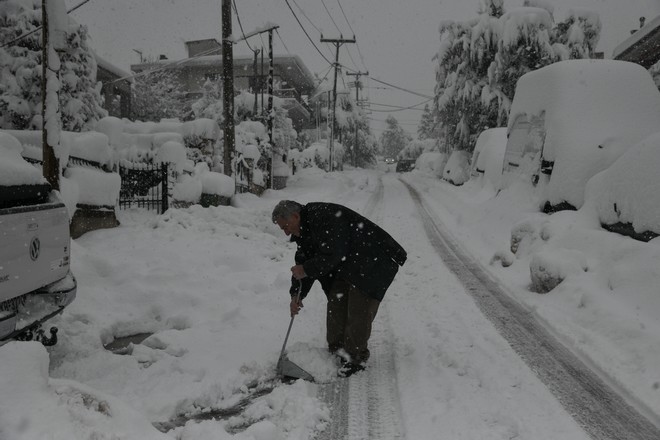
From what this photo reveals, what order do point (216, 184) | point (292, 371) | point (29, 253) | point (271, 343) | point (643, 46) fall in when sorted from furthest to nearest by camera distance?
point (643, 46)
point (216, 184)
point (271, 343)
point (292, 371)
point (29, 253)

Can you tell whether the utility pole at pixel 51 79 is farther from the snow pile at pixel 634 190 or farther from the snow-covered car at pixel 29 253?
the snow pile at pixel 634 190

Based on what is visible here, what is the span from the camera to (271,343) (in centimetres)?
433

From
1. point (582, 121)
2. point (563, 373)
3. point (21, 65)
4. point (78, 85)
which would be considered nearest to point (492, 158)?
point (582, 121)

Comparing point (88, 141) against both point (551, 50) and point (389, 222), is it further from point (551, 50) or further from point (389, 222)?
point (551, 50)

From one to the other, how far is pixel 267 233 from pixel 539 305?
18.7 ft

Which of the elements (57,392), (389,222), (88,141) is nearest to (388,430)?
(57,392)

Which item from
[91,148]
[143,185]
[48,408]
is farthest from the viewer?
[143,185]

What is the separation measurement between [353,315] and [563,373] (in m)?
1.74

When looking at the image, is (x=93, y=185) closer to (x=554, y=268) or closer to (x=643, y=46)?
(x=554, y=268)

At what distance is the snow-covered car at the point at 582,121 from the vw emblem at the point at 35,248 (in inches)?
306

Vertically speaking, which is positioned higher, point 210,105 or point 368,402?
point 210,105

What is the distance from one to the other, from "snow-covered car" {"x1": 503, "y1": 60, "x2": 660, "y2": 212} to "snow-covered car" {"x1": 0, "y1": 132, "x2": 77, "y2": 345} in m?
7.64

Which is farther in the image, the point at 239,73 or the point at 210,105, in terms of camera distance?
the point at 239,73

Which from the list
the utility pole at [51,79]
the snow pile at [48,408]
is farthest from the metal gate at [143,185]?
the snow pile at [48,408]
